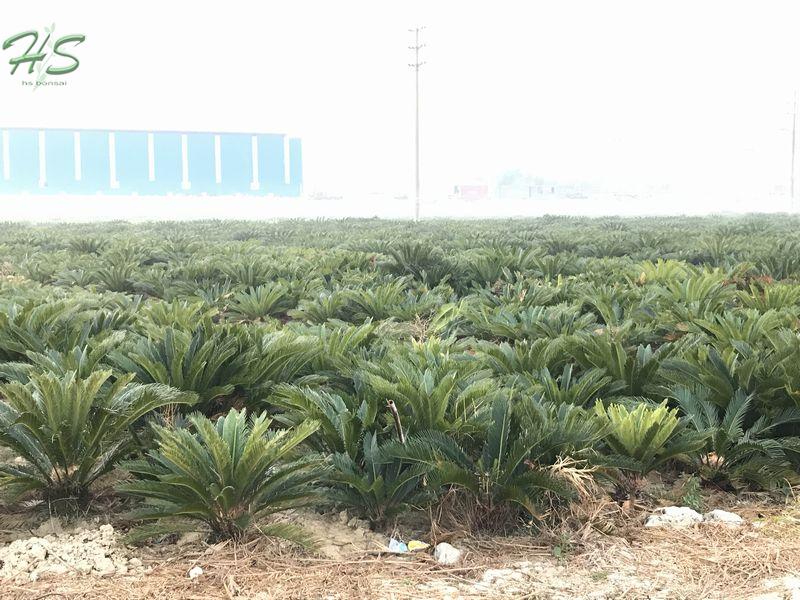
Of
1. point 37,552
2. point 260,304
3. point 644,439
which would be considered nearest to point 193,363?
point 37,552

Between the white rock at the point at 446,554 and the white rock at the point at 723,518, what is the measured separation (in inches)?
42.3

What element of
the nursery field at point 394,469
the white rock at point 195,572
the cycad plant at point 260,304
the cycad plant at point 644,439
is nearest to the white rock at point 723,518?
the nursery field at point 394,469

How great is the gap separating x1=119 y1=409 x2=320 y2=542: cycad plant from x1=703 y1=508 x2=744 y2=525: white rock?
160 centimetres

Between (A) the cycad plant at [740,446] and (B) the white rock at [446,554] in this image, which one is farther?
(A) the cycad plant at [740,446]

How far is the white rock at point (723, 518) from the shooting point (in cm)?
319

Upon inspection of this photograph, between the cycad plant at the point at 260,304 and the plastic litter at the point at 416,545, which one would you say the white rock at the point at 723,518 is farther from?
the cycad plant at the point at 260,304

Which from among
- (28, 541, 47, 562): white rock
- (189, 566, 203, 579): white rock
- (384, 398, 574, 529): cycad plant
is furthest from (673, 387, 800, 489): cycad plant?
(28, 541, 47, 562): white rock

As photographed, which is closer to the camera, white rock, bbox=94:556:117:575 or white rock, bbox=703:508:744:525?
white rock, bbox=94:556:117:575

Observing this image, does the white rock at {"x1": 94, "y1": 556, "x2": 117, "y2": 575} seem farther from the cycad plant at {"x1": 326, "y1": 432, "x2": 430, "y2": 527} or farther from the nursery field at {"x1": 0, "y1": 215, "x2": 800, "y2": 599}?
the cycad plant at {"x1": 326, "y1": 432, "x2": 430, "y2": 527}

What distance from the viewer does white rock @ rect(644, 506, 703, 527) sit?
317 centimetres

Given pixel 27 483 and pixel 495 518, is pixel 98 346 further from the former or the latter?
pixel 495 518

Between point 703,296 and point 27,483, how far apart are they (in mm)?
5953

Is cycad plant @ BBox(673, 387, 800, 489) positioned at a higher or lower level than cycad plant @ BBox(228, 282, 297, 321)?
lower

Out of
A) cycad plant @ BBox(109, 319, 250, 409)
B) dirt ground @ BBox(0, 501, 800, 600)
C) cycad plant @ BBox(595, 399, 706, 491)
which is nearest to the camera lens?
dirt ground @ BBox(0, 501, 800, 600)
